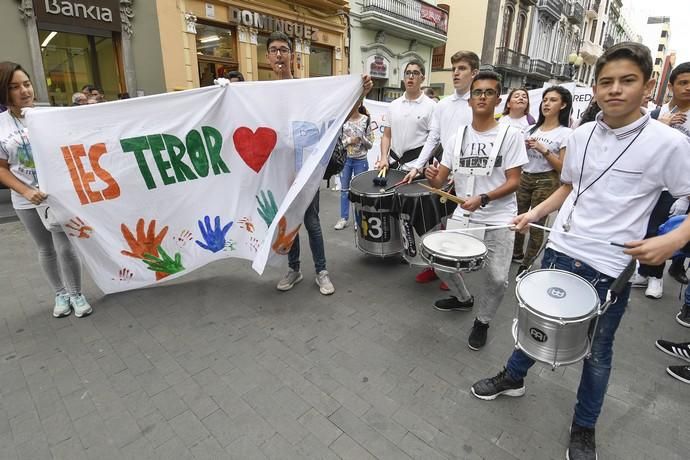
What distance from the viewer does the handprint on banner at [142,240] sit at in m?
3.04

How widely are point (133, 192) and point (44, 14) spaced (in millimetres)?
7721

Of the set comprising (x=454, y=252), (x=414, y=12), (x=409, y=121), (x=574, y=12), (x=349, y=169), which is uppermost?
(x=574, y=12)

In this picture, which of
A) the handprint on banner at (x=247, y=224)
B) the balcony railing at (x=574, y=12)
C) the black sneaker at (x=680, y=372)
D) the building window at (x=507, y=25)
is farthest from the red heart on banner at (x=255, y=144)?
the balcony railing at (x=574, y=12)

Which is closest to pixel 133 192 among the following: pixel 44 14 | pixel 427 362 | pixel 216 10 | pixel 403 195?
pixel 403 195

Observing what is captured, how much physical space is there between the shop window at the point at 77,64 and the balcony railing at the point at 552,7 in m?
28.4

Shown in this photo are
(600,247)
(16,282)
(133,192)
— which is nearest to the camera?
(600,247)

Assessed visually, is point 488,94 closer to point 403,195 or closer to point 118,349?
point 403,195

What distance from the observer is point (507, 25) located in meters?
24.7

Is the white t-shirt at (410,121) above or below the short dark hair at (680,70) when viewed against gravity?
below

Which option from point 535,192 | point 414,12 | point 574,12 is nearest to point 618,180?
point 535,192

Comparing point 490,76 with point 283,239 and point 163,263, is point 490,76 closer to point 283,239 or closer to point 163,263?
point 283,239

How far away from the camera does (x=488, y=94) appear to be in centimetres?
259

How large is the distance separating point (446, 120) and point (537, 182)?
1.24m

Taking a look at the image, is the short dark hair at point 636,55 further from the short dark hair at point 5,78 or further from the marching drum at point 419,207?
the short dark hair at point 5,78
